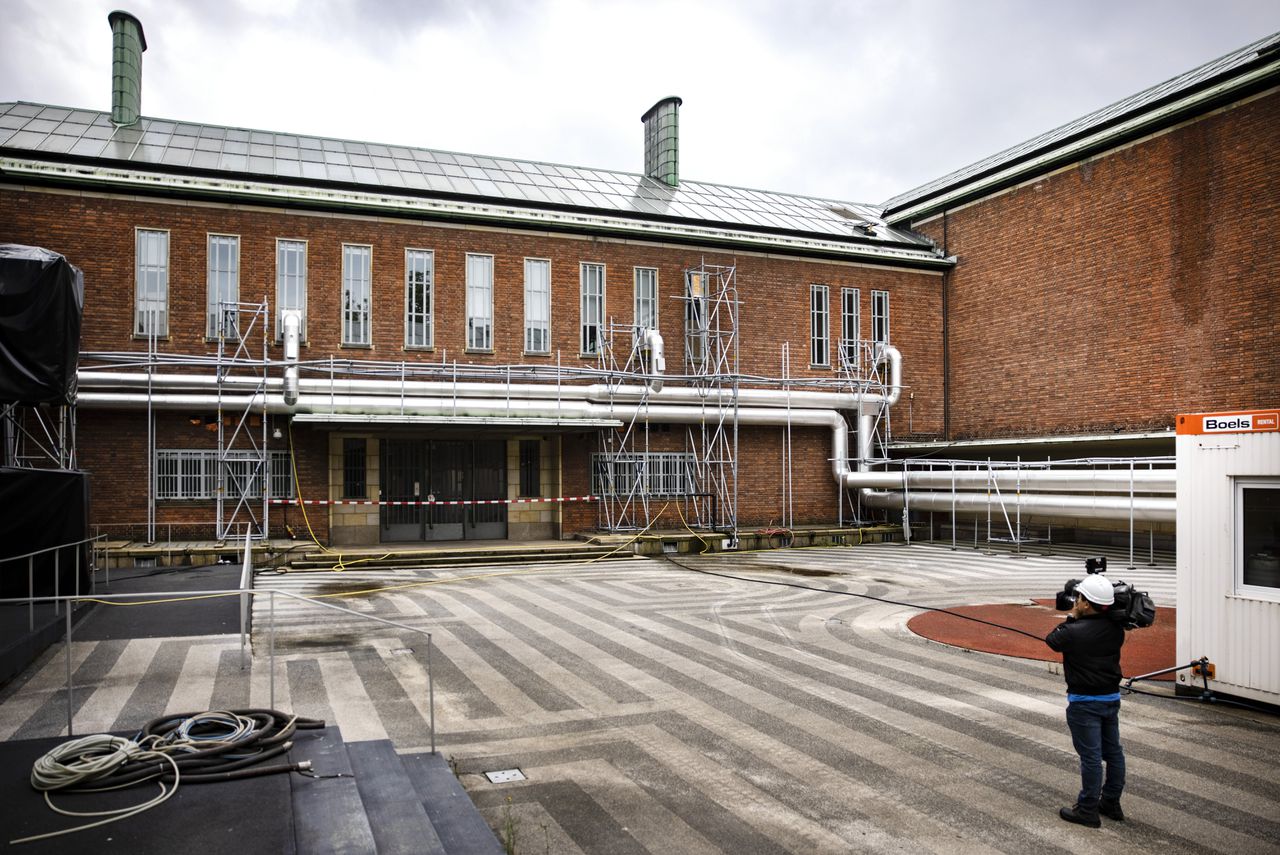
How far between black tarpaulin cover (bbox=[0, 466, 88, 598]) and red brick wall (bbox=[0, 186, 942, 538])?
7.28 meters

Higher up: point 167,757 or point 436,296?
point 436,296

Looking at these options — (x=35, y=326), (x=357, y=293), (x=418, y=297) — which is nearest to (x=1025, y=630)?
(x=35, y=326)

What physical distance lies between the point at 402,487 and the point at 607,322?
6467 millimetres

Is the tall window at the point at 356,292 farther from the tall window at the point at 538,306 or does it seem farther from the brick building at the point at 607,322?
the tall window at the point at 538,306

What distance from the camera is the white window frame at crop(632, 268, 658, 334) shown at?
76.8 ft

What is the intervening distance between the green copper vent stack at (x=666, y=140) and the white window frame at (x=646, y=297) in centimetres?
611

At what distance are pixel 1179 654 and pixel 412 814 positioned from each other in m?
7.25

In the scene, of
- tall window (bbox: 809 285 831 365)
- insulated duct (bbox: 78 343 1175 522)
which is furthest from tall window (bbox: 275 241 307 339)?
tall window (bbox: 809 285 831 365)

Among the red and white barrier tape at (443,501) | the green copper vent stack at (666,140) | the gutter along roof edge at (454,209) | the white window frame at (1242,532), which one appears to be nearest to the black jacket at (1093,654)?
the white window frame at (1242,532)

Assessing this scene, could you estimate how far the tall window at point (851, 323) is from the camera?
83.5 feet

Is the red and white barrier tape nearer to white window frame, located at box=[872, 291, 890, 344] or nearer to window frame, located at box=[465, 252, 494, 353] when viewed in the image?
window frame, located at box=[465, 252, 494, 353]

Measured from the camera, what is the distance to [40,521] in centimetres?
1166

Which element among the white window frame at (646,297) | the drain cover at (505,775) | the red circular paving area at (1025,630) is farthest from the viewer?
the white window frame at (646,297)

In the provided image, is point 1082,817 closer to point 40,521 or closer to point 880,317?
point 40,521
